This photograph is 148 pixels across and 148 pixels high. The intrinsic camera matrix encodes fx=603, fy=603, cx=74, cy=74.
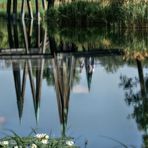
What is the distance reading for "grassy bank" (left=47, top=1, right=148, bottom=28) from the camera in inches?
1001

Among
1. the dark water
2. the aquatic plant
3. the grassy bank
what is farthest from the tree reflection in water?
the grassy bank

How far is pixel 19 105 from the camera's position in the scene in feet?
34.1

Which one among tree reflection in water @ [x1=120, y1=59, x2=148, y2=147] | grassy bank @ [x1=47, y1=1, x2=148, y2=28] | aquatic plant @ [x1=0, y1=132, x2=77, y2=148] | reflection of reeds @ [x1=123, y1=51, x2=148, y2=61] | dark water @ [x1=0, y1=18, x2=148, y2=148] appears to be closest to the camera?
aquatic plant @ [x1=0, y1=132, x2=77, y2=148]

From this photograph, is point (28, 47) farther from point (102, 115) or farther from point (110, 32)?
point (102, 115)

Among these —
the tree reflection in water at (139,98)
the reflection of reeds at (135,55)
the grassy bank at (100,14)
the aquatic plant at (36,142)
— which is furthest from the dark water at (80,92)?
the grassy bank at (100,14)

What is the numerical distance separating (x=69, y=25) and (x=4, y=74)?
16429mm

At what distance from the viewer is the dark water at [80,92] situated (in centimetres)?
832

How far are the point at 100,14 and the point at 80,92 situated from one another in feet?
56.0

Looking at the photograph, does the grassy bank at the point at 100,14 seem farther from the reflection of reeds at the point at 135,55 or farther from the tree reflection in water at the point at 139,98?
the tree reflection in water at the point at 139,98

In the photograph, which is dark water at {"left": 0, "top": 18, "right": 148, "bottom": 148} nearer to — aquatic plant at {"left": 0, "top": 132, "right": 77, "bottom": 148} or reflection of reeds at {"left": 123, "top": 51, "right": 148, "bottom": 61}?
reflection of reeds at {"left": 123, "top": 51, "right": 148, "bottom": 61}

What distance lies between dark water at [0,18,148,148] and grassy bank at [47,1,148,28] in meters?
4.22

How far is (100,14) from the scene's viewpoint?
2852cm

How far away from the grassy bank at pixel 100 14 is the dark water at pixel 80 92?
422cm

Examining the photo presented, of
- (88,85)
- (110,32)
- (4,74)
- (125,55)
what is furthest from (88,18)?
(88,85)
